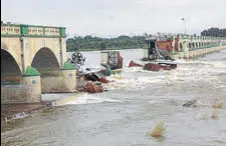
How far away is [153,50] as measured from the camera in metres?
80.1

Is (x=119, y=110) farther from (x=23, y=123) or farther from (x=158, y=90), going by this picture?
(x=158, y=90)

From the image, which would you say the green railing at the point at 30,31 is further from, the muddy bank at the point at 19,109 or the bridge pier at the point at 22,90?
the muddy bank at the point at 19,109

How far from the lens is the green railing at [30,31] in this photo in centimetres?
2450

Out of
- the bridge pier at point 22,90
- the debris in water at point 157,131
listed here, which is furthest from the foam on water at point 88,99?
the debris in water at point 157,131

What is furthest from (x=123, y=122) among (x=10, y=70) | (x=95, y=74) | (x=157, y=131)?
(x=95, y=74)

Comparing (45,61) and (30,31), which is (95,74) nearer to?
(45,61)

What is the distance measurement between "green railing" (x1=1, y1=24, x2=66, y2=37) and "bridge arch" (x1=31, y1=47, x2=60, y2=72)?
1.82 m

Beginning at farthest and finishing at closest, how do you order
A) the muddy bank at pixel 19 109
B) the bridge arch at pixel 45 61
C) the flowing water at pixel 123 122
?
the bridge arch at pixel 45 61, the muddy bank at pixel 19 109, the flowing water at pixel 123 122

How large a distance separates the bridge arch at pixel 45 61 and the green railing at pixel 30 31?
182 centimetres

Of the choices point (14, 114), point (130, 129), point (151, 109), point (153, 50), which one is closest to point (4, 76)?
point (14, 114)

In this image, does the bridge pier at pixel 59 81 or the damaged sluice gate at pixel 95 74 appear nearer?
the bridge pier at pixel 59 81

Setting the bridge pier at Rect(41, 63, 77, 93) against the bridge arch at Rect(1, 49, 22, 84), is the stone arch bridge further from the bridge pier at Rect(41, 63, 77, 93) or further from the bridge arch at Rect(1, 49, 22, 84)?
the bridge pier at Rect(41, 63, 77, 93)

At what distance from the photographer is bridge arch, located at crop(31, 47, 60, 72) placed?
108 ft

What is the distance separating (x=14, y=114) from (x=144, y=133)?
778 centimetres
